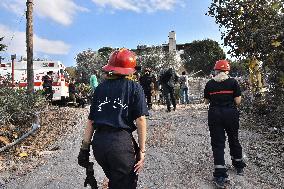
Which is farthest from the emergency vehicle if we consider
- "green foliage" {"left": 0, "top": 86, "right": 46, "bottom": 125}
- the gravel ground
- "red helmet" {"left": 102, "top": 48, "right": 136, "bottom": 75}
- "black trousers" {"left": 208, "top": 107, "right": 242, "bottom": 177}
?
"red helmet" {"left": 102, "top": 48, "right": 136, "bottom": 75}

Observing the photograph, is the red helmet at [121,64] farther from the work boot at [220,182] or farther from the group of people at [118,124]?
the work boot at [220,182]

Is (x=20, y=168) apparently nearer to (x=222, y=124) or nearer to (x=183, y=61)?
(x=222, y=124)

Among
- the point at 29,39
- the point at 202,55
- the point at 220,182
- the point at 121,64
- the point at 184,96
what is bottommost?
the point at 220,182

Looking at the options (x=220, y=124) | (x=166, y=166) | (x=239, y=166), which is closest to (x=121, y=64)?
(x=220, y=124)

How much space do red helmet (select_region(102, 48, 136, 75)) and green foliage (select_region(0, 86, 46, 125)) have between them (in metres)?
8.70

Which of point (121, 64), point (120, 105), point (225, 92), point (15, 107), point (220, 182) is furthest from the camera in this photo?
point (15, 107)

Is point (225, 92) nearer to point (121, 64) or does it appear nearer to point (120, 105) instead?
point (121, 64)

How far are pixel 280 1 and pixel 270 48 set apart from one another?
1.89 m

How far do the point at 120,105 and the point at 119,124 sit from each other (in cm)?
19

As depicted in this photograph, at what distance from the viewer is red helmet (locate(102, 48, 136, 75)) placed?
15.9ft

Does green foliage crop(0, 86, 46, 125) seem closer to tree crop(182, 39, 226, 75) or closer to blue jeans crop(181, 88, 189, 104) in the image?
blue jeans crop(181, 88, 189, 104)

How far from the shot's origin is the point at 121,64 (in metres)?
4.85

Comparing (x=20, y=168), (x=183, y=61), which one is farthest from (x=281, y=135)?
(x=183, y=61)

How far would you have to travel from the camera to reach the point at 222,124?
311 inches
